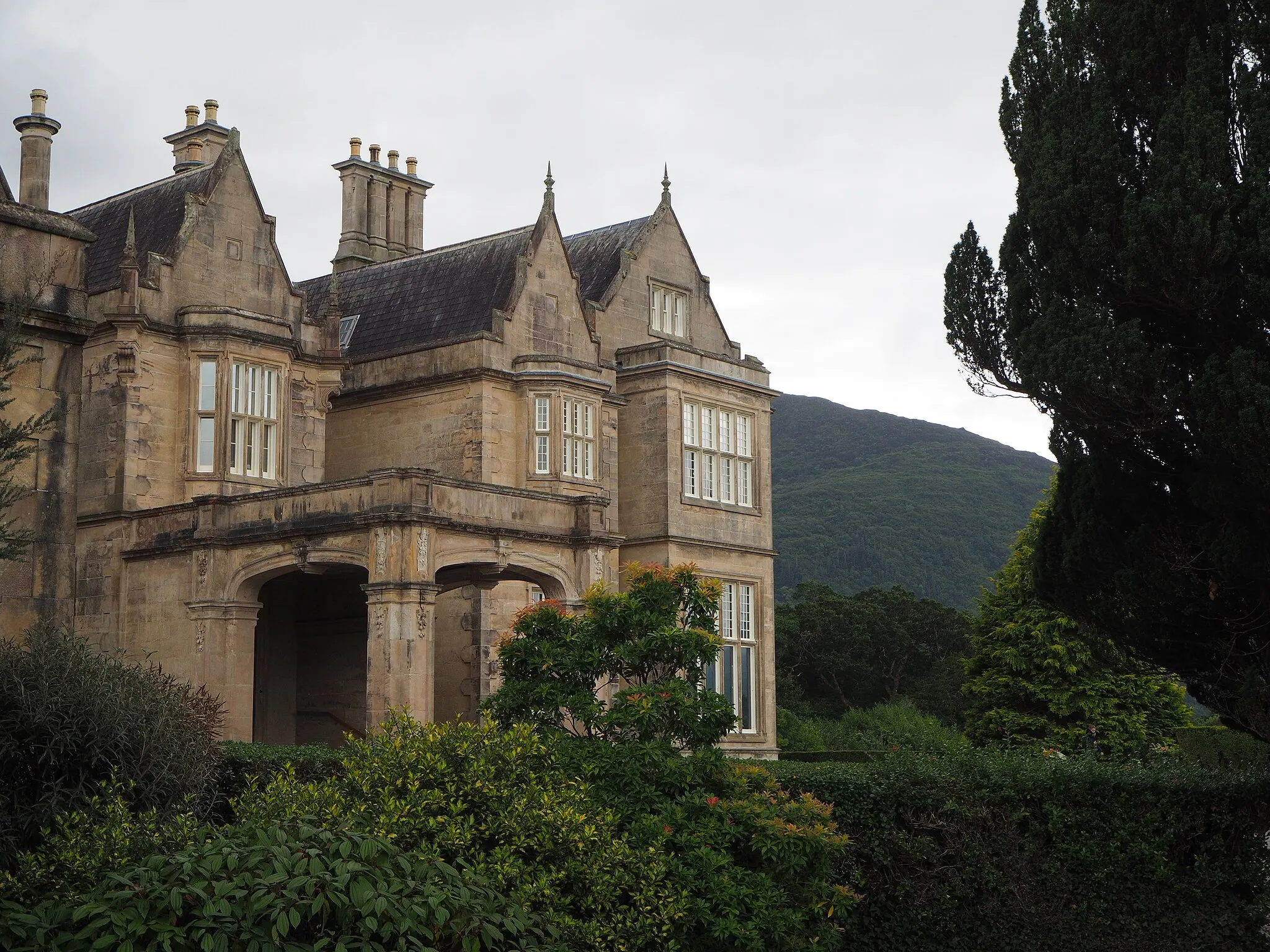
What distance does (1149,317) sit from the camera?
682 inches

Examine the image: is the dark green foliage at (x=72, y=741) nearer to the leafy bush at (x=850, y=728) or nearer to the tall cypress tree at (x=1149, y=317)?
the tall cypress tree at (x=1149, y=317)

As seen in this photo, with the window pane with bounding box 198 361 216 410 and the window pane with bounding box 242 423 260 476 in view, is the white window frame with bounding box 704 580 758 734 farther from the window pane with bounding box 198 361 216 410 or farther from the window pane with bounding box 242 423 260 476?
the window pane with bounding box 198 361 216 410

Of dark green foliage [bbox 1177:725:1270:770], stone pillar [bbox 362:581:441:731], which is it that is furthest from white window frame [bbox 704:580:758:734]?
stone pillar [bbox 362:581:441:731]

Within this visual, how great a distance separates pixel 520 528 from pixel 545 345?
6839mm

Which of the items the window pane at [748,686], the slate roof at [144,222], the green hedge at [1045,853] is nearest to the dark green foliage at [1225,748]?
the green hedge at [1045,853]

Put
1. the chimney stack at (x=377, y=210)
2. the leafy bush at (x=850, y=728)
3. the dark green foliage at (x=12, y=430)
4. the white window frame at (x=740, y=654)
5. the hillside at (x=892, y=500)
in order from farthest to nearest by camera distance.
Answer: the hillside at (x=892, y=500)
the leafy bush at (x=850, y=728)
the chimney stack at (x=377, y=210)
the white window frame at (x=740, y=654)
the dark green foliage at (x=12, y=430)

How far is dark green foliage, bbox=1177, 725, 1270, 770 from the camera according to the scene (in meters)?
19.3

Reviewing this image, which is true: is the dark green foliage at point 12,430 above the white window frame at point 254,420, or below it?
below

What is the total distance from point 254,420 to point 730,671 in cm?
1106

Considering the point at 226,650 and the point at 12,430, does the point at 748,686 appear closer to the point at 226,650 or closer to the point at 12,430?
the point at 226,650

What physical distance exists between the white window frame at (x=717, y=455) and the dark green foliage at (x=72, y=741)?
19287mm

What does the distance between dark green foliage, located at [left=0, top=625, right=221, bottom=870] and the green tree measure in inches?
1166

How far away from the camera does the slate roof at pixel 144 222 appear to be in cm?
2897

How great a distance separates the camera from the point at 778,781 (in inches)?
627
